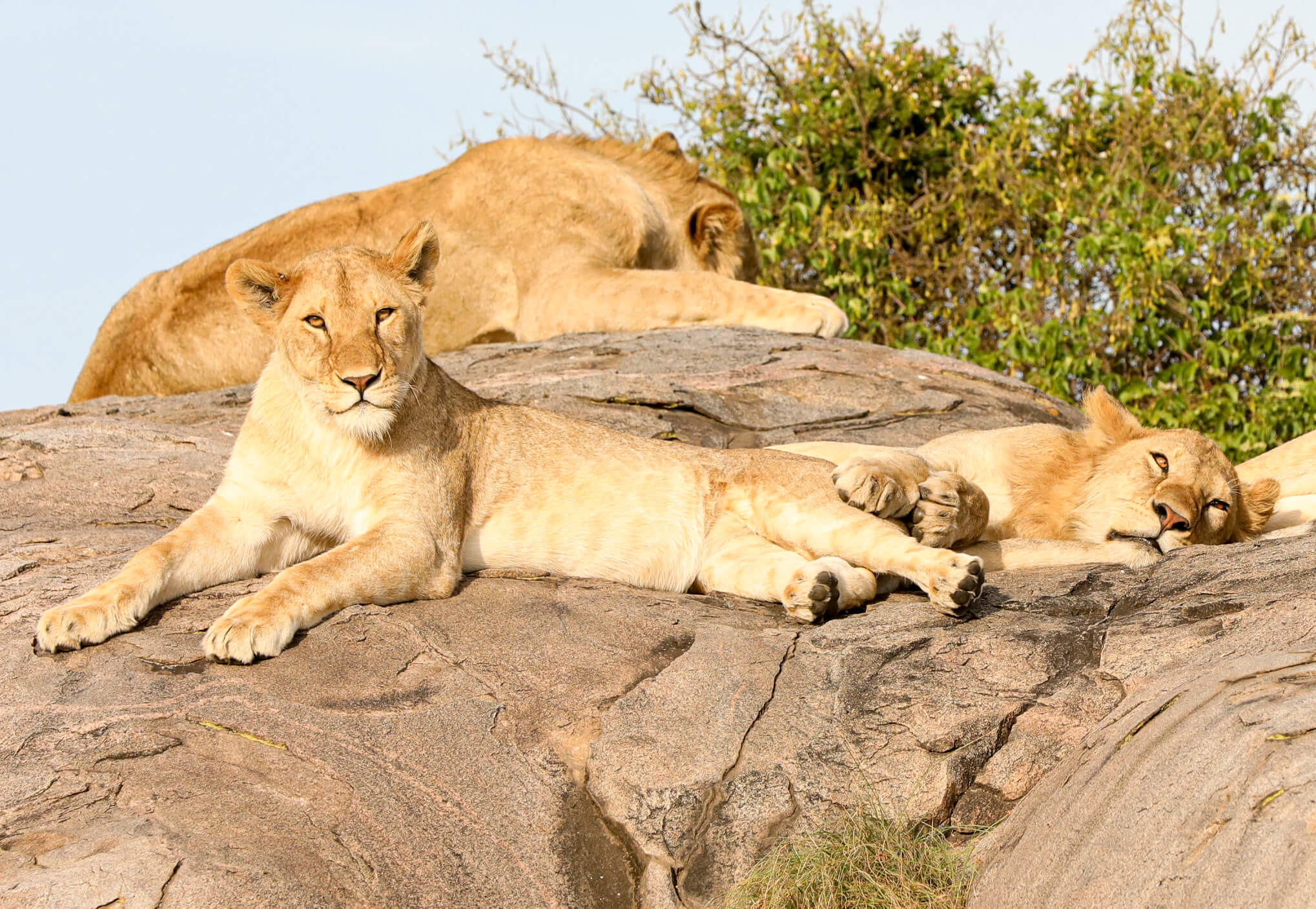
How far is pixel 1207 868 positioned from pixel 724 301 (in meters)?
5.77

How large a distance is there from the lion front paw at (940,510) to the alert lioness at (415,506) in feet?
0.79

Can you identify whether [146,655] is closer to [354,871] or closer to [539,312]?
[354,871]

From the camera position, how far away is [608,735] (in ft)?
11.4

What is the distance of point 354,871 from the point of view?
9.72 feet

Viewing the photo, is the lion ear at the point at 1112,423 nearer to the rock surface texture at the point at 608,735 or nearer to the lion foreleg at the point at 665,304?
the rock surface texture at the point at 608,735

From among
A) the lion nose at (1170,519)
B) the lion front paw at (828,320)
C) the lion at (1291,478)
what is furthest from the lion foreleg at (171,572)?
the lion front paw at (828,320)

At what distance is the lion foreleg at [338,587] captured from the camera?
363cm

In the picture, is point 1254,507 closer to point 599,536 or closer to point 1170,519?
point 1170,519

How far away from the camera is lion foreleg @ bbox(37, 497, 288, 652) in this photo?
12.2 ft

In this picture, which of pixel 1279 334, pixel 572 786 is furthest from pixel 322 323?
pixel 1279 334

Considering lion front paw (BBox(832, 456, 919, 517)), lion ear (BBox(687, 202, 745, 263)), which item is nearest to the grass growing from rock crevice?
lion front paw (BBox(832, 456, 919, 517))

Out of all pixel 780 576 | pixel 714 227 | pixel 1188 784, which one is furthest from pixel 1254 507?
pixel 714 227

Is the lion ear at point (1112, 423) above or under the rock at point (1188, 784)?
above

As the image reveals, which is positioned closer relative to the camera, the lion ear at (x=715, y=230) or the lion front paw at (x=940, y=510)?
the lion front paw at (x=940, y=510)
